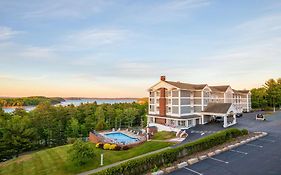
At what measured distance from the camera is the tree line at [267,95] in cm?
7756

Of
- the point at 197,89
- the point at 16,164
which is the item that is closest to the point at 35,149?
the point at 16,164

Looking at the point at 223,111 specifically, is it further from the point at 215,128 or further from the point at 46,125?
the point at 46,125

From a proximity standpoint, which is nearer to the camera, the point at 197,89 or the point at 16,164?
the point at 16,164

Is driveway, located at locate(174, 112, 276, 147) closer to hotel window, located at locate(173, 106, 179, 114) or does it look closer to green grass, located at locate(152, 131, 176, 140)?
green grass, located at locate(152, 131, 176, 140)

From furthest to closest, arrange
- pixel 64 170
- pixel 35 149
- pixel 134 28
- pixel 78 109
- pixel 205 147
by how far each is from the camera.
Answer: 1. pixel 78 109
2. pixel 35 149
3. pixel 134 28
4. pixel 64 170
5. pixel 205 147

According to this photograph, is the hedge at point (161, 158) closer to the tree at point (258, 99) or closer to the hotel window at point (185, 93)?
the hotel window at point (185, 93)

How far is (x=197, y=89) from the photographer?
159 ft

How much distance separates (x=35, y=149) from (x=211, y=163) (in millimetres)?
52654

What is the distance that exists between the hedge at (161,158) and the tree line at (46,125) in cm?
3988

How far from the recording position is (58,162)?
1223 inches

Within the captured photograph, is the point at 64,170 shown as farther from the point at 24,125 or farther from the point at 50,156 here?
the point at 24,125

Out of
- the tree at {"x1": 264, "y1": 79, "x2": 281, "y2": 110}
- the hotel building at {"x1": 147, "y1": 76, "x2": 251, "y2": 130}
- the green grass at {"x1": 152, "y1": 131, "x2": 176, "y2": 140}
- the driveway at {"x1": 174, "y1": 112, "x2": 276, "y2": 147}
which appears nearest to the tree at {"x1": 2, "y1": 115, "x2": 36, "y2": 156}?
the hotel building at {"x1": 147, "y1": 76, "x2": 251, "y2": 130}

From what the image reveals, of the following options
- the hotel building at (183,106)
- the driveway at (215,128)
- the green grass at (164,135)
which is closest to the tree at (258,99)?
the hotel building at (183,106)

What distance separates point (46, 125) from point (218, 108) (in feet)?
134
